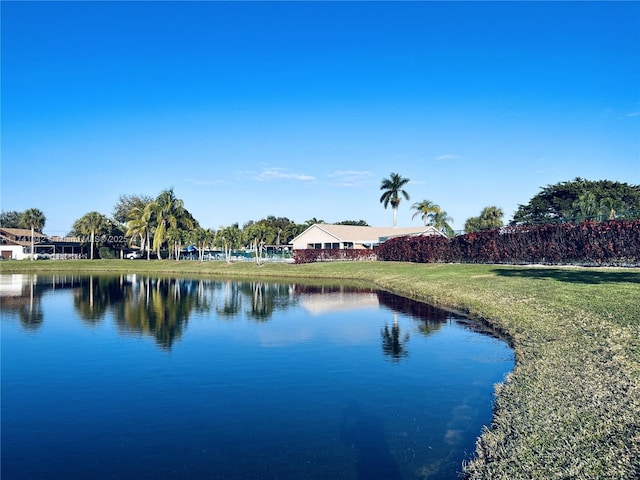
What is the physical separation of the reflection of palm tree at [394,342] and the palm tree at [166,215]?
71.6 meters

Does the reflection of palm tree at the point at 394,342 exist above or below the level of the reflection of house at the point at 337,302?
below

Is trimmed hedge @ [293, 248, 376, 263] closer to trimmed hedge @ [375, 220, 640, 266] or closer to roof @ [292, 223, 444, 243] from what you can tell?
roof @ [292, 223, 444, 243]

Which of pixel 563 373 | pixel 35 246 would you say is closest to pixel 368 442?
pixel 563 373

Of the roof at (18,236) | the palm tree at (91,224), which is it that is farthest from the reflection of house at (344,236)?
the roof at (18,236)

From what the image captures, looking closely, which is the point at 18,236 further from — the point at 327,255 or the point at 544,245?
the point at 544,245

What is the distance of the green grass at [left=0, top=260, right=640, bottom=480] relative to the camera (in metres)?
6.98

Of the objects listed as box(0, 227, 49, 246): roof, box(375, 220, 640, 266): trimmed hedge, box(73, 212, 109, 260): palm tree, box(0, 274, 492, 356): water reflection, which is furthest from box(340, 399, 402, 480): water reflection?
box(0, 227, 49, 246): roof

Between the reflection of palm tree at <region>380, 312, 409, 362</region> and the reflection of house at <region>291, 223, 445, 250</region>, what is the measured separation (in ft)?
165

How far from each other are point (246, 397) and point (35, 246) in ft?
343

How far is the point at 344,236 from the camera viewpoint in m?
73.1

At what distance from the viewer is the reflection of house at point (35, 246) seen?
97875 mm

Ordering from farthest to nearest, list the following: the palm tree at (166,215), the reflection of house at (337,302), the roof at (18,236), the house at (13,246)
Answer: the roof at (18,236) < the house at (13,246) < the palm tree at (166,215) < the reflection of house at (337,302)

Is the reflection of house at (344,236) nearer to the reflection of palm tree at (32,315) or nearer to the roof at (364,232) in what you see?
the roof at (364,232)

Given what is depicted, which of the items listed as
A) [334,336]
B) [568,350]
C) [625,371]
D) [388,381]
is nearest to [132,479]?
[388,381]
